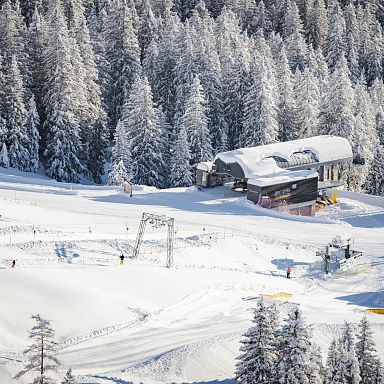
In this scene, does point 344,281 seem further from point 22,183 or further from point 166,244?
point 22,183

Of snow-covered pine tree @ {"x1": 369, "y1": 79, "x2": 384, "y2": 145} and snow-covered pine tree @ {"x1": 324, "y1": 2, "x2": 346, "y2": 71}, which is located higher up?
snow-covered pine tree @ {"x1": 324, "y1": 2, "x2": 346, "y2": 71}

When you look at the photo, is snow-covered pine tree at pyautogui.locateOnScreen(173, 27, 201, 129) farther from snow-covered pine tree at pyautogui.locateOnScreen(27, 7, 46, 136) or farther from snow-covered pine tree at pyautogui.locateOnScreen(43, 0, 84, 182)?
snow-covered pine tree at pyautogui.locateOnScreen(27, 7, 46, 136)

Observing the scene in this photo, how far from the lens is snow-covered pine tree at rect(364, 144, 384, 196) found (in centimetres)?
8244

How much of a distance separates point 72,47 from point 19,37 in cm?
804

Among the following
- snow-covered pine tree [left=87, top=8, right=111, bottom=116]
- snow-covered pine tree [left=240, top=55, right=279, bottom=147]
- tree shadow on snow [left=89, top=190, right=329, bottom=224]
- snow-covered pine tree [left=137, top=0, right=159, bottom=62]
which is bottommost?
tree shadow on snow [left=89, top=190, right=329, bottom=224]

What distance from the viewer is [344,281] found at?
1895 inches

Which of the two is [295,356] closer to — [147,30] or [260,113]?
[260,113]

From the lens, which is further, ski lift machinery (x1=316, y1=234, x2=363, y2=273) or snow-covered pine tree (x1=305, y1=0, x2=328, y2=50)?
snow-covered pine tree (x1=305, y1=0, x2=328, y2=50)

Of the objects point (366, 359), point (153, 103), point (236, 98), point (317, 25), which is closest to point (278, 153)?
point (153, 103)

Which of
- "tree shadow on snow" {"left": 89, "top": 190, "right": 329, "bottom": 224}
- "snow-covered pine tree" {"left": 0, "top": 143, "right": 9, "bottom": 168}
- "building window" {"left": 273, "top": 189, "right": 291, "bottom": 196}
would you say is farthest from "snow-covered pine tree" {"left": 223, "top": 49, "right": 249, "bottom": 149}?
"snow-covered pine tree" {"left": 0, "top": 143, "right": 9, "bottom": 168}

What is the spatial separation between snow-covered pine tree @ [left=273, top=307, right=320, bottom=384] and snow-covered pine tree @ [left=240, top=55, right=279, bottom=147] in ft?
170

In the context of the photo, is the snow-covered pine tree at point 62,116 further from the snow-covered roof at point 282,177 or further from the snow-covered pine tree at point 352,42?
the snow-covered pine tree at point 352,42

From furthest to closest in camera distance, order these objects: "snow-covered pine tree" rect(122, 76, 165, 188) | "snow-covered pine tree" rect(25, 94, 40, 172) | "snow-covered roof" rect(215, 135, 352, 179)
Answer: "snow-covered pine tree" rect(25, 94, 40, 172) < "snow-covered pine tree" rect(122, 76, 165, 188) < "snow-covered roof" rect(215, 135, 352, 179)

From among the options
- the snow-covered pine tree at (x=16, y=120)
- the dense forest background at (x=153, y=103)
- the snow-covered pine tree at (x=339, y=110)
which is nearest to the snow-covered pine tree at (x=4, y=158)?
the dense forest background at (x=153, y=103)
